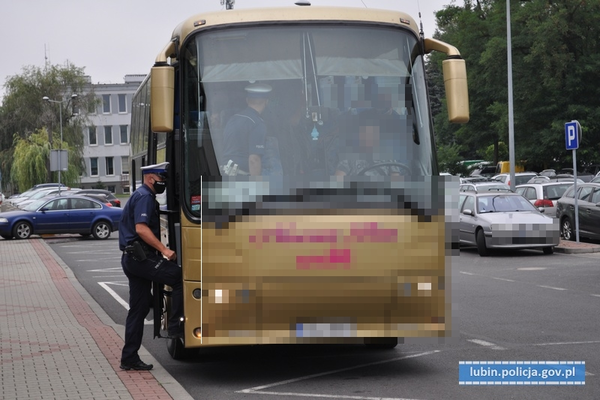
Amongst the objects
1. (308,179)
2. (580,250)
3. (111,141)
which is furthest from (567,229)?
(111,141)

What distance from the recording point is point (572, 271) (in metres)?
18.3

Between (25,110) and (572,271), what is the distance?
245 ft

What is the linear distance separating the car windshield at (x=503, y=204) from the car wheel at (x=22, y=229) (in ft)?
62.9

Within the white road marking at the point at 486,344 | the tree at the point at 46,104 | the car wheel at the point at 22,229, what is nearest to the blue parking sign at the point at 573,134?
the white road marking at the point at 486,344

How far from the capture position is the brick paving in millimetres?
8047

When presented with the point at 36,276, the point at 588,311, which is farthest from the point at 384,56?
the point at 36,276

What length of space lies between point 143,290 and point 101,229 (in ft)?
89.6

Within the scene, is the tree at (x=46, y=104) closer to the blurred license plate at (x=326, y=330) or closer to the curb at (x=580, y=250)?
the curb at (x=580, y=250)

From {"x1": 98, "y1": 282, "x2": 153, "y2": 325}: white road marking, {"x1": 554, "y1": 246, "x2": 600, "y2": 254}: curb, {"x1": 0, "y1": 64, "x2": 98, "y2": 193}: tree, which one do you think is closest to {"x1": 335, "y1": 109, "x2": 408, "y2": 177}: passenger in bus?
{"x1": 98, "y1": 282, "x2": 153, "y2": 325}: white road marking

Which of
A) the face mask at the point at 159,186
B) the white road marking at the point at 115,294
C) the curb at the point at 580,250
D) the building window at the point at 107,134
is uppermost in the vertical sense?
the building window at the point at 107,134

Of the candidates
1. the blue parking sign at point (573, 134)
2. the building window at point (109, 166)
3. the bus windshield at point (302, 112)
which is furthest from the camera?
the building window at point (109, 166)

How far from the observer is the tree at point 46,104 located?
84.8 metres

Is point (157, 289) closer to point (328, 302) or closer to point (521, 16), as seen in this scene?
point (328, 302)

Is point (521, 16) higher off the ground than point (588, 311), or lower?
higher
